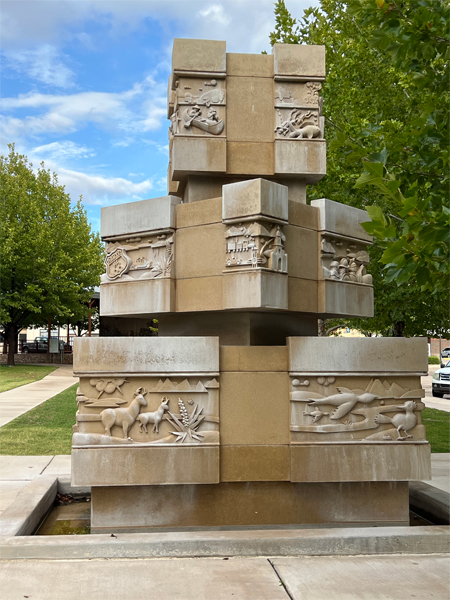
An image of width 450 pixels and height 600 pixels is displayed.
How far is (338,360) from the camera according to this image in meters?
6.13

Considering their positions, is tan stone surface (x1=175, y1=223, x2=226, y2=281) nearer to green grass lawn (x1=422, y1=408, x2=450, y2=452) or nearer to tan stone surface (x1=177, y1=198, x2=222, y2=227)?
tan stone surface (x1=177, y1=198, x2=222, y2=227)

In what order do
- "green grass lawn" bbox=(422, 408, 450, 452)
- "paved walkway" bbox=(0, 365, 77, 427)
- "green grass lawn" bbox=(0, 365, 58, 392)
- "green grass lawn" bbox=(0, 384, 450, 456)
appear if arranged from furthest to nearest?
"green grass lawn" bbox=(0, 365, 58, 392), "paved walkway" bbox=(0, 365, 77, 427), "green grass lawn" bbox=(422, 408, 450, 452), "green grass lawn" bbox=(0, 384, 450, 456)

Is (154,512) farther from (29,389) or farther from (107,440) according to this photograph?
(29,389)

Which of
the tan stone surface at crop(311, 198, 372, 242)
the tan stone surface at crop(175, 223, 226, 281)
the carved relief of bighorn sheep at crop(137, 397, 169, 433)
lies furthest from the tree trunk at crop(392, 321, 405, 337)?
the carved relief of bighorn sheep at crop(137, 397, 169, 433)

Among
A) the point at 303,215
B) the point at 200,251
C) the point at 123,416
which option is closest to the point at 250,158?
the point at 303,215

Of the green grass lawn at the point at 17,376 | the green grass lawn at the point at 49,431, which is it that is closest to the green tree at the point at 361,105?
the green grass lawn at the point at 49,431

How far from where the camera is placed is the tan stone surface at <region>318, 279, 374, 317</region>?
22.5 feet

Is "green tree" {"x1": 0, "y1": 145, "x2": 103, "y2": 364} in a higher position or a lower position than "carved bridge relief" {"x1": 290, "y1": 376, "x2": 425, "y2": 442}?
higher

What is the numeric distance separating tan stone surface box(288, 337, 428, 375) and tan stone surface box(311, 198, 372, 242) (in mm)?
1431

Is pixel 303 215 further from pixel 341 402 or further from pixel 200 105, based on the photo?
pixel 341 402

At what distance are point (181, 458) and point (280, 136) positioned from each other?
12.5 ft

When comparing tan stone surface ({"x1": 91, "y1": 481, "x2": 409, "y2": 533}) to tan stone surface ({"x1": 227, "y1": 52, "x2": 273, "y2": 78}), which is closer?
tan stone surface ({"x1": 91, "y1": 481, "x2": 409, "y2": 533})

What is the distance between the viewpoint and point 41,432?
13227 mm

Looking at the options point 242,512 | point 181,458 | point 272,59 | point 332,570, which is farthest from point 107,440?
point 272,59
